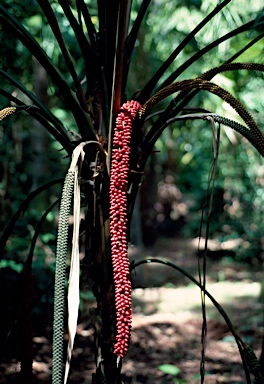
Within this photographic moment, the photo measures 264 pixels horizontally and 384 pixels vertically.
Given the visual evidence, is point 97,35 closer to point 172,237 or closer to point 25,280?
point 25,280

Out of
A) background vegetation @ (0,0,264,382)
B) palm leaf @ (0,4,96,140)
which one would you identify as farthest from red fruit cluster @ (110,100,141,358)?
background vegetation @ (0,0,264,382)

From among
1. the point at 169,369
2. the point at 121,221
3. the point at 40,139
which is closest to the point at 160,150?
the point at 169,369

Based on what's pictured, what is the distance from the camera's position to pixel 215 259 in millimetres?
7281

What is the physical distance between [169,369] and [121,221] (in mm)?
1814

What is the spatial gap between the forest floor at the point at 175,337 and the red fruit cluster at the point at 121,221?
673 mm

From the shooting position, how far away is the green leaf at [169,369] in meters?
2.62

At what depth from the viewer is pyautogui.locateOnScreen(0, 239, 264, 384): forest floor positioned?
8.56ft

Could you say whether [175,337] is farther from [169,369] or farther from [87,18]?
[87,18]

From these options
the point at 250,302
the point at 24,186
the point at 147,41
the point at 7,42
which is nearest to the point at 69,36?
the point at 7,42

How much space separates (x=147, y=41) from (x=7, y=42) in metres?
3.93

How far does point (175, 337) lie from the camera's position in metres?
3.49

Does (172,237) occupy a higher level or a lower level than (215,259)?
higher

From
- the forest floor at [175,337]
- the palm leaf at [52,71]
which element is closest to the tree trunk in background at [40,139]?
the forest floor at [175,337]

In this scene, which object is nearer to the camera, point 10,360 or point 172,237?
point 10,360
